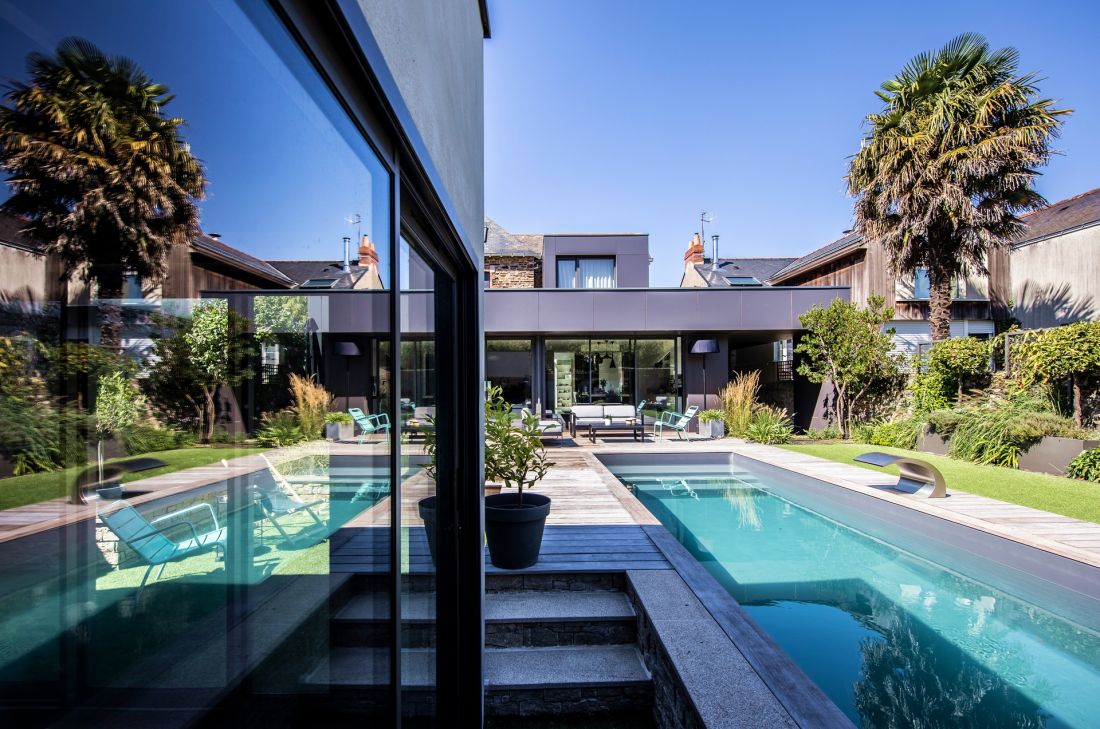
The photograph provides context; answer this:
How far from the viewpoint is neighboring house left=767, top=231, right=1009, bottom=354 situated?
1425 cm

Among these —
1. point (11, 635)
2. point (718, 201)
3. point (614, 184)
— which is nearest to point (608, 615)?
point (11, 635)

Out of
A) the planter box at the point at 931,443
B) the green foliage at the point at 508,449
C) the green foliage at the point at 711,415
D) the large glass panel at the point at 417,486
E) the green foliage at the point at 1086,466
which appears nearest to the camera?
the large glass panel at the point at 417,486

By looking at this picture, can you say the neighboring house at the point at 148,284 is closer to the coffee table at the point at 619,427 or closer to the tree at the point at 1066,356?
the tree at the point at 1066,356

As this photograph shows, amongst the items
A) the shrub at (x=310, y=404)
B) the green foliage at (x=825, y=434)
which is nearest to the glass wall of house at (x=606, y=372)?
the green foliage at (x=825, y=434)

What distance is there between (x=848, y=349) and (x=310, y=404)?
1324 cm

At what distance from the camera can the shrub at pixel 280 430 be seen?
738mm

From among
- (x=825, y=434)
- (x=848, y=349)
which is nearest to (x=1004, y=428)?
(x=848, y=349)

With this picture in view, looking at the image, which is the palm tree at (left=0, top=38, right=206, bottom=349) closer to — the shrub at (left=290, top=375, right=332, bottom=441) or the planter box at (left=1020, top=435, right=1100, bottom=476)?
the shrub at (left=290, top=375, right=332, bottom=441)

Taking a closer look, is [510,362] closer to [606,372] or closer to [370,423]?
[606,372]

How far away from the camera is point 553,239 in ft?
54.2

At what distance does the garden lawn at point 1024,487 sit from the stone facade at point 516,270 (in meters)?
11.8

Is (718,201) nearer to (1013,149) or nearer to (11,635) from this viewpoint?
(1013,149)

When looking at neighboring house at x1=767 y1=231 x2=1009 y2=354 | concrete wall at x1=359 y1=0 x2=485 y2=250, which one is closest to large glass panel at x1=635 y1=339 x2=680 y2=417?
neighboring house at x1=767 y1=231 x2=1009 y2=354

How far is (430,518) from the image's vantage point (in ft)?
6.19
